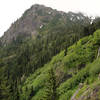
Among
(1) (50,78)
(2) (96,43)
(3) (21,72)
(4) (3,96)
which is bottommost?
(3) (21,72)

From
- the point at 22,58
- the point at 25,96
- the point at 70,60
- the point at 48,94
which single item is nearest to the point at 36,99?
the point at 25,96

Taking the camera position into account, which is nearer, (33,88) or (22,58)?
(33,88)

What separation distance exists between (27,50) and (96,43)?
4931 inches

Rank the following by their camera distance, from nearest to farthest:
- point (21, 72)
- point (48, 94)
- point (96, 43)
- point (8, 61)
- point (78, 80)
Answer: point (48, 94) → point (78, 80) → point (96, 43) → point (21, 72) → point (8, 61)

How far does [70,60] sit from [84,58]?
23.4 ft

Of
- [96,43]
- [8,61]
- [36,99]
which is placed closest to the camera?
[36,99]

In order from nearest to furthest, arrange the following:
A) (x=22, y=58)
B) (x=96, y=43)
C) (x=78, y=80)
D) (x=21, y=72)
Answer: (x=78, y=80) < (x=96, y=43) < (x=21, y=72) < (x=22, y=58)

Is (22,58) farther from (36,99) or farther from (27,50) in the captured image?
(36,99)

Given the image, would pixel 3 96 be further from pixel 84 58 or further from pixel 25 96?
pixel 84 58

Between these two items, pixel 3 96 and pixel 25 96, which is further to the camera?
pixel 25 96

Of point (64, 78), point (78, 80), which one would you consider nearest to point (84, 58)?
point (64, 78)

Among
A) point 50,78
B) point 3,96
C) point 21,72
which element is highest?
point 50,78

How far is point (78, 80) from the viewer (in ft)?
125

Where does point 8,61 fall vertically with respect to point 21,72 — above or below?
above
